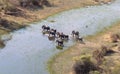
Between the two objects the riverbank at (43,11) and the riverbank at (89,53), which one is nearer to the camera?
the riverbank at (89,53)

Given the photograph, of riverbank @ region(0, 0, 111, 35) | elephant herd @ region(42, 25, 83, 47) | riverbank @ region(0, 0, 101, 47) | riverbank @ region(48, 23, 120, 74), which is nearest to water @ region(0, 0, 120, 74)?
elephant herd @ region(42, 25, 83, 47)

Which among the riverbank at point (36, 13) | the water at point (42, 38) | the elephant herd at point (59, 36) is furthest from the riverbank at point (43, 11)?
the elephant herd at point (59, 36)

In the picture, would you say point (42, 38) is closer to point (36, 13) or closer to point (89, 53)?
point (89, 53)

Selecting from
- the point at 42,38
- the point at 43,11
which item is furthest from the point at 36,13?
the point at 42,38

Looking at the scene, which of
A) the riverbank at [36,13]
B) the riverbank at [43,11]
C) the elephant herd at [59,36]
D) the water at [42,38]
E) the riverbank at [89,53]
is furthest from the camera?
the riverbank at [43,11]

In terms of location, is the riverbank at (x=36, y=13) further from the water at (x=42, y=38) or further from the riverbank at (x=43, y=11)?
the water at (x=42, y=38)

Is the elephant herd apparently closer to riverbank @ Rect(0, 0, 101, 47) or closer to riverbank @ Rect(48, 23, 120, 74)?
riverbank @ Rect(48, 23, 120, 74)
